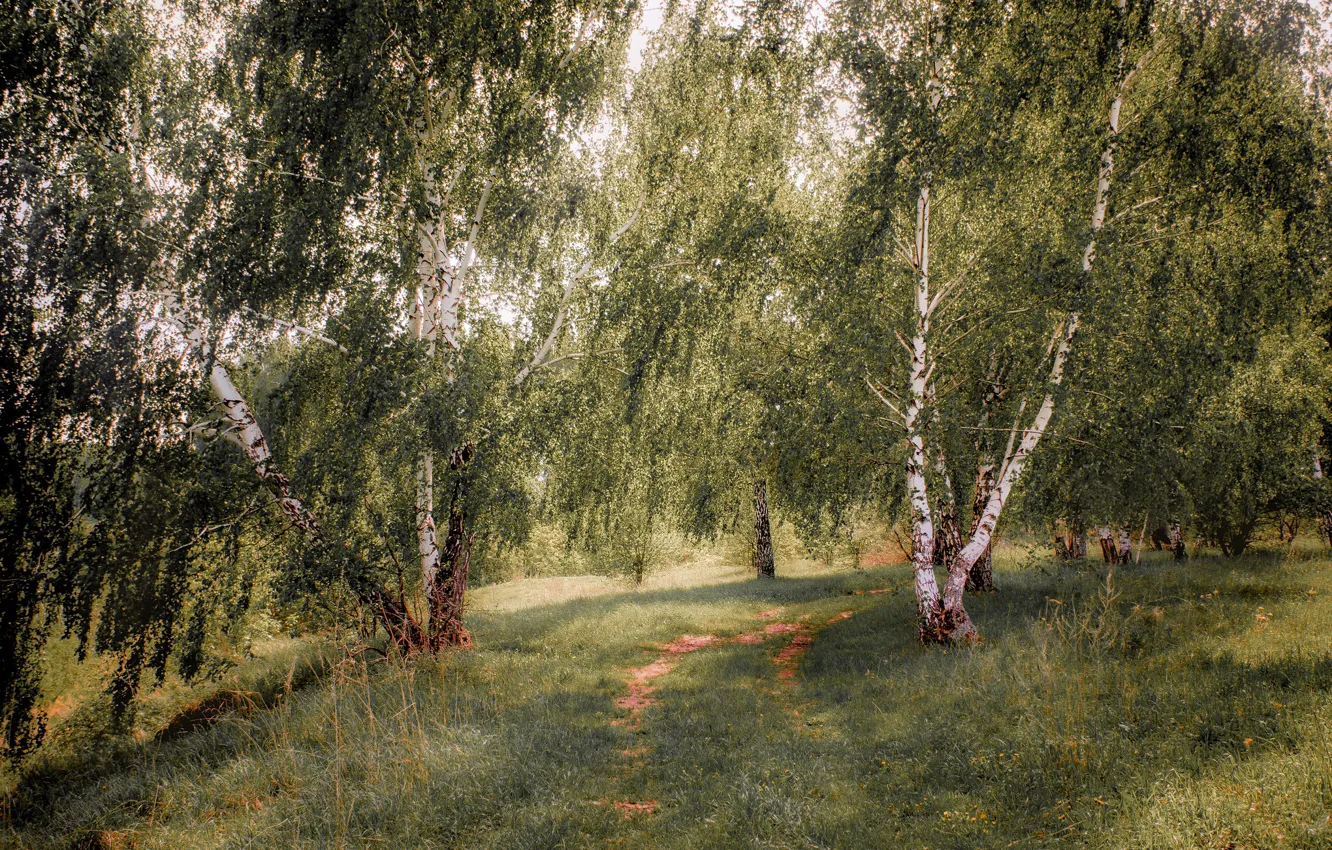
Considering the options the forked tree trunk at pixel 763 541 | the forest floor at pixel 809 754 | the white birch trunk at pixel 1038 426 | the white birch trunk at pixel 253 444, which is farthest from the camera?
the forked tree trunk at pixel 763 541

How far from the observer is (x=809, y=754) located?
20.2 ft

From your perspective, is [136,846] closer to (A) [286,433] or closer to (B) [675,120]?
(A) [286,433]

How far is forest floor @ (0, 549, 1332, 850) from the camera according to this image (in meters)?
4.29

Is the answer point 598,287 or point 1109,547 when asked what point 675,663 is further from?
point 1109,547

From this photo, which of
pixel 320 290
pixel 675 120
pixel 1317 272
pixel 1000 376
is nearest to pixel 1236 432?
pixel 1317 272

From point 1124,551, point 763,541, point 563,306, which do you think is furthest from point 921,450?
point 763,541

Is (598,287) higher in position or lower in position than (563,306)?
higher

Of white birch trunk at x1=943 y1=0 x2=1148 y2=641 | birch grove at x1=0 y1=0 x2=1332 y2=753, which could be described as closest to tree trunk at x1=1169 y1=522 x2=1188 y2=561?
birch grove at x1=0 y1=0 x2=1332 y2=753

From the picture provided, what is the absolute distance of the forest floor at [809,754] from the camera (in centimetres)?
429

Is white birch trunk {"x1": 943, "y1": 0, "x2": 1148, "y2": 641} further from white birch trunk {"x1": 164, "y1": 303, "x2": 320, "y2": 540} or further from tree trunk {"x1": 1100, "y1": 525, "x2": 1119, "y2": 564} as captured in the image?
tree trunk {"x1": 1100, "y1": 525, "x2": 1119, "y2": 564}

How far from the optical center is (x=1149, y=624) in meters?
8.38

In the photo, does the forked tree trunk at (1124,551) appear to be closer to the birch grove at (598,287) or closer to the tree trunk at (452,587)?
the birch grove at (598,287)

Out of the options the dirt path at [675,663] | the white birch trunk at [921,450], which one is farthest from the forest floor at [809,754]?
the white birch trunk at [921,450]

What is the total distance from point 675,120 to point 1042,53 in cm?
550
